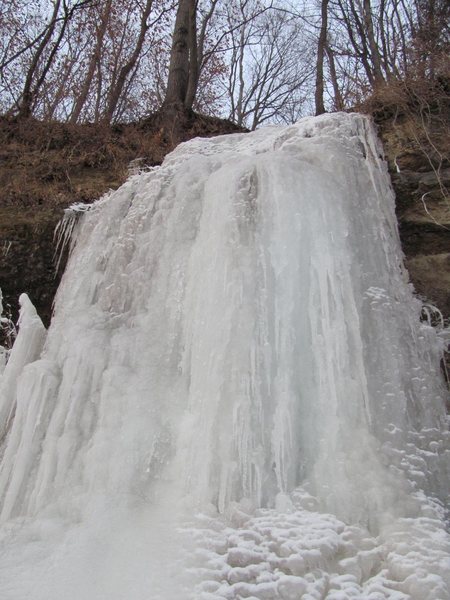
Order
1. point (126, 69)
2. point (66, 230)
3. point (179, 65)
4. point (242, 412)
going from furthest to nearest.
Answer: point (126, 69), point (179, 65), point (66, 230), point (242, 412)

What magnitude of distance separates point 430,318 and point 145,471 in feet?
9.41

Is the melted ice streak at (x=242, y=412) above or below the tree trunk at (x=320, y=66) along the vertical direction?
below

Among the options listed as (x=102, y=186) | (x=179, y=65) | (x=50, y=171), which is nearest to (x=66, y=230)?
(x=102, y=186)

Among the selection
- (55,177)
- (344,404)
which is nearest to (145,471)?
(344,404)

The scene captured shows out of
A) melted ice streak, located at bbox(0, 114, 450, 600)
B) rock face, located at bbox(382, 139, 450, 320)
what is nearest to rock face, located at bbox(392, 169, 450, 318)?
rock face, located at bbox(382, 139, 450, 320)

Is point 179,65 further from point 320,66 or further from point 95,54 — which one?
point 95,54

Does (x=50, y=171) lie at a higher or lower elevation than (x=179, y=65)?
lower

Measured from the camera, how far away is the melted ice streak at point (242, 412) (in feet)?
9.77

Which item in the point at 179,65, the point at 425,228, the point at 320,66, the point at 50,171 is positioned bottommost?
the point at 425,228

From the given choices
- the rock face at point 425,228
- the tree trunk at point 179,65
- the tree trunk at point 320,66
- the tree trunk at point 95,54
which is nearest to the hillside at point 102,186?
the rock face at point 425,228

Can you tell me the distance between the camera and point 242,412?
141 inches

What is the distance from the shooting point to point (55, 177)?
714 centimetres

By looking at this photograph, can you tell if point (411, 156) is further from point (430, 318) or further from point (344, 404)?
point (344, 404)

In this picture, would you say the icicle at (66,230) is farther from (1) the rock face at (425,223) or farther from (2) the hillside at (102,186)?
(1) the rock face at (425,223)
